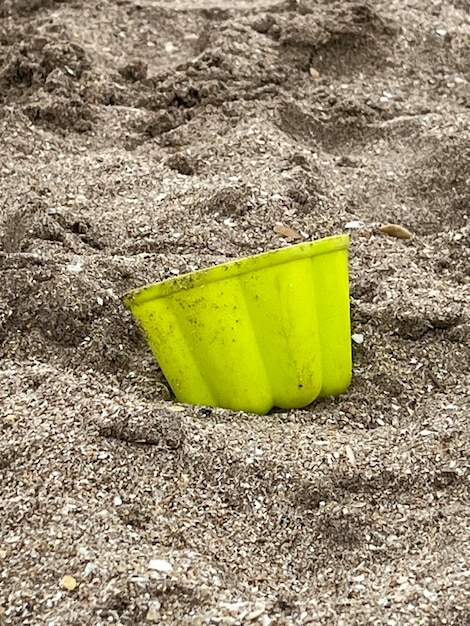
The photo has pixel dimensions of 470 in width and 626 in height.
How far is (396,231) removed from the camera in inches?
83.7

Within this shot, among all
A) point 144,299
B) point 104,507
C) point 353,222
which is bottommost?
point 353,222

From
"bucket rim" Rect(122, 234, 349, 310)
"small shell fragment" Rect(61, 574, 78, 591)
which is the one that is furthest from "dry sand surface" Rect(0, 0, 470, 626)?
"bucket rim" Rect(122, 234, 349, 310)

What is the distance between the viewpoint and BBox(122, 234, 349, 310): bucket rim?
1634 millimetres

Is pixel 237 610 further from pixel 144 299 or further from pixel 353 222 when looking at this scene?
pixel 353 222

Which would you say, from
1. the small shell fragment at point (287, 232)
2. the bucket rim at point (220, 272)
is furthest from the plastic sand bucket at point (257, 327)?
the small shell fragment at point (287, 232)

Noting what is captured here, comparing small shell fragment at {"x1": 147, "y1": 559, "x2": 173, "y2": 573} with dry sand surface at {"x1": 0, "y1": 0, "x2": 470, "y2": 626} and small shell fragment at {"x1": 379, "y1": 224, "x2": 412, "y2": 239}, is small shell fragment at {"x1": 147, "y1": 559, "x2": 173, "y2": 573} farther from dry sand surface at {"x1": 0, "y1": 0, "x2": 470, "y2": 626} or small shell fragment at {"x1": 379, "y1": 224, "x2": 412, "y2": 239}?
small shell fragment at {"x1": 379, "y1": 224, "x2": 412, "y2": 239}

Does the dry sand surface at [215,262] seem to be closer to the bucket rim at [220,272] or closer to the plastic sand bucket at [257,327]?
the plastic sand bucket at [257,327]

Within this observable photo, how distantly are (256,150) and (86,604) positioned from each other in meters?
1.29

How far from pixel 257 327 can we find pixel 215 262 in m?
0.32

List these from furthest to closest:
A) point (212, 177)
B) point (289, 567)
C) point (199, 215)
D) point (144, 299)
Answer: point (212, 177) < point (199, 215) < point (144, 299) < point (289, 567)

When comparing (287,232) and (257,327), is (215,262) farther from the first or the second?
(257,327)

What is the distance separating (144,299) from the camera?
65.2 inches

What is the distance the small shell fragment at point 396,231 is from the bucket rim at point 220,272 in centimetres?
50

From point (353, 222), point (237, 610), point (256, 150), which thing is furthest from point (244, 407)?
point (256, 150)
